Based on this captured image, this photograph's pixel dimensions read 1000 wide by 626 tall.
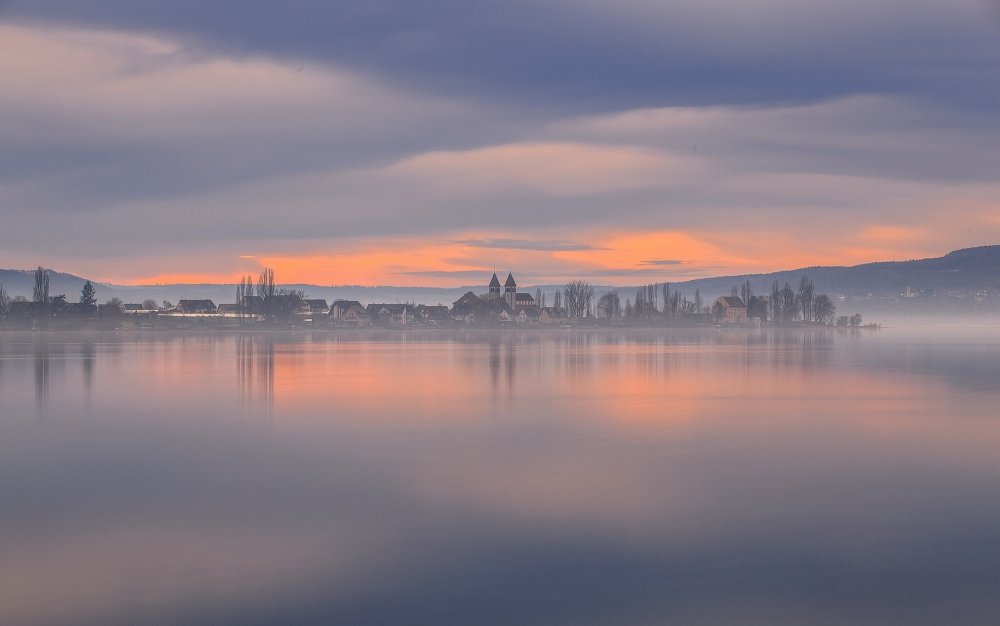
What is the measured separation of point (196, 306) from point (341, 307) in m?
29.1

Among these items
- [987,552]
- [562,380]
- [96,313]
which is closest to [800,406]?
[562,380]

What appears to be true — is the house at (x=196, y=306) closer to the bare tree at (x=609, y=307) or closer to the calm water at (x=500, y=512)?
the bare tree at (x=609, y=307)

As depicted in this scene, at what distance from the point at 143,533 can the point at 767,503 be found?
351 inches

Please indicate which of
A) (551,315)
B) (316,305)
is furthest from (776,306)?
(316,305)

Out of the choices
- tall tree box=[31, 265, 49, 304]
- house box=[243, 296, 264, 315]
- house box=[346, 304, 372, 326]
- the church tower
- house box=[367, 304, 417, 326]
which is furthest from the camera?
the church tower

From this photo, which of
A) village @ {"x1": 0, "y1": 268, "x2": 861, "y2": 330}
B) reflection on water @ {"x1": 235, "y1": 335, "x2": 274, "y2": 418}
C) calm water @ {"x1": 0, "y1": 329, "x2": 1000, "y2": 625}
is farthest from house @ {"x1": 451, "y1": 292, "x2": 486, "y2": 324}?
calm water @ {"x1": 0, "y1": 329, "x2": 1000, "y2": 625}

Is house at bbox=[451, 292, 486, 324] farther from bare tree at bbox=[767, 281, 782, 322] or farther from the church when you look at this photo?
bare tree at bbox=[767, 281, 782, 322]

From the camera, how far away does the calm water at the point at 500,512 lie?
32.5 feet

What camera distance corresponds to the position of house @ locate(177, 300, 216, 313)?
602ft

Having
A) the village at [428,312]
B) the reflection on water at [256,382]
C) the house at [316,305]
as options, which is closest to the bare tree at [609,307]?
the village at [428,312]

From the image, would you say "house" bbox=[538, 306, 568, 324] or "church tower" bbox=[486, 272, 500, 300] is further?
"church tower" bbox=[486, 272, 500, 300]

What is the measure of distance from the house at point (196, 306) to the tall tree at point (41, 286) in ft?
188

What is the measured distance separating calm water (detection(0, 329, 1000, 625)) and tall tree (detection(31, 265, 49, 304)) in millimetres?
101763

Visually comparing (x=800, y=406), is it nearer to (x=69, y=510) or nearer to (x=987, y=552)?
(x=987, y=552)
